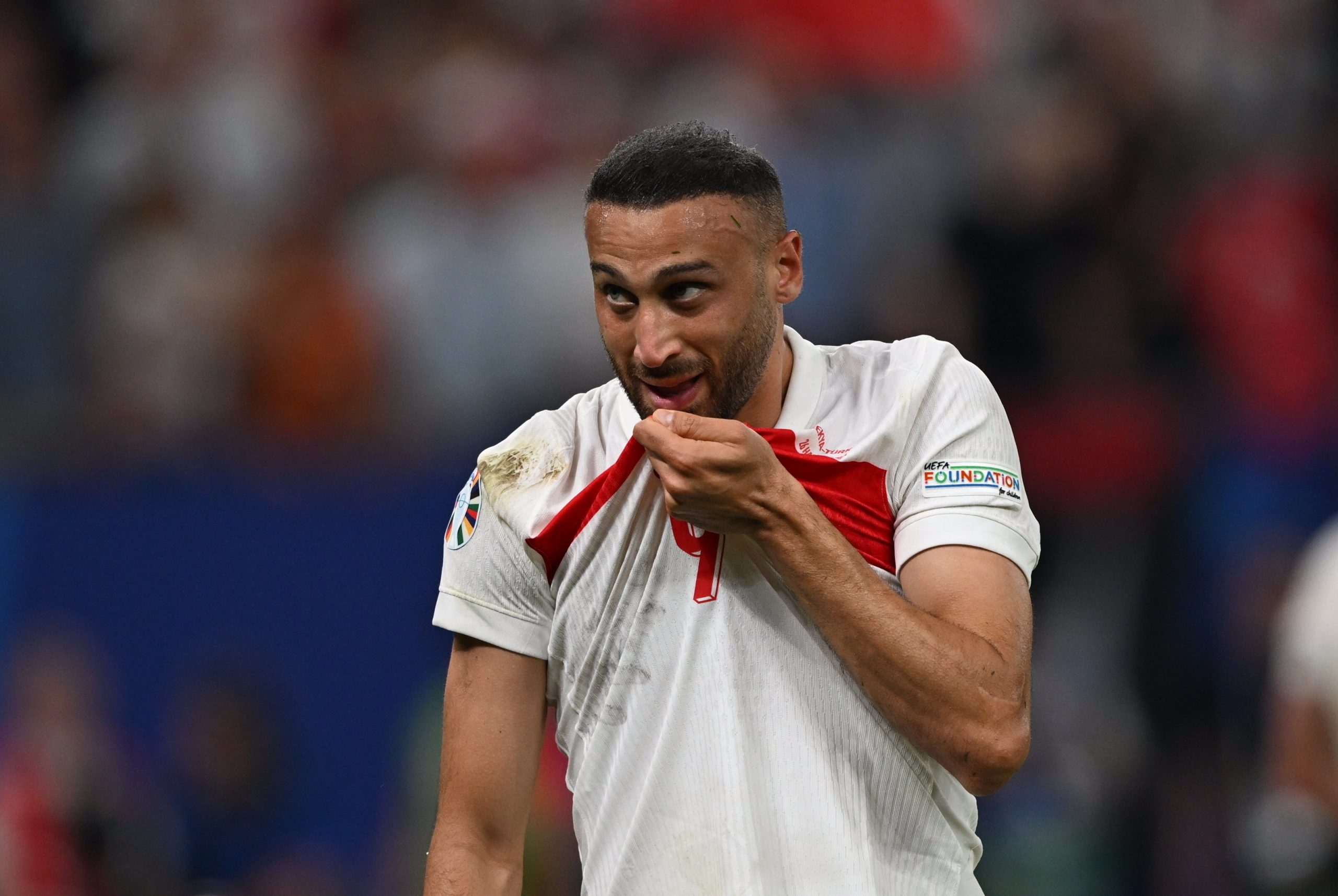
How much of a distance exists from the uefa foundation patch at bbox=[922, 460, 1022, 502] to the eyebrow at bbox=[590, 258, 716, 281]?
19.1 inches

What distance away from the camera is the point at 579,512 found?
3.01 m

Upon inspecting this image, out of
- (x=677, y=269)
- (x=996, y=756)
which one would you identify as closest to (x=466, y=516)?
(x=677, y=269)

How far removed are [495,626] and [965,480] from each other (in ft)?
2.67

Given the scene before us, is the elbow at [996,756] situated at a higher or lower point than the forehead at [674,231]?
lower

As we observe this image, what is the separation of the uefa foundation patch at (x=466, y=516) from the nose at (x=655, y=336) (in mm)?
446

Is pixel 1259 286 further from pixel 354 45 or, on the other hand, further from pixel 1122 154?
pixel 354 45

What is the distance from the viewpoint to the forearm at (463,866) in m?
3.04

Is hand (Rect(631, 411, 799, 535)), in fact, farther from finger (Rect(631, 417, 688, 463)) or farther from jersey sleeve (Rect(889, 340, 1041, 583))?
jersey sleeve (Rect(889, 340, 1041, 583))

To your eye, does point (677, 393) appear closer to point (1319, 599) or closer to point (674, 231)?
point (674, 231)

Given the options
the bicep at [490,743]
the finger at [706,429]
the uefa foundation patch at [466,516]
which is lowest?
the bicep at [490,743]

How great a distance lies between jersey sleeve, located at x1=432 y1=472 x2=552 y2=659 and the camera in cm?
307

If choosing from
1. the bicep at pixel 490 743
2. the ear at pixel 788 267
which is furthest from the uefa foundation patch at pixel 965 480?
the bicep at pixel 490 743

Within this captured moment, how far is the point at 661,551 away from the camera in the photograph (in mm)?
2955

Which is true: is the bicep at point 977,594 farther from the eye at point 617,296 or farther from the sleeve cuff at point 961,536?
the eye at point 617,296
